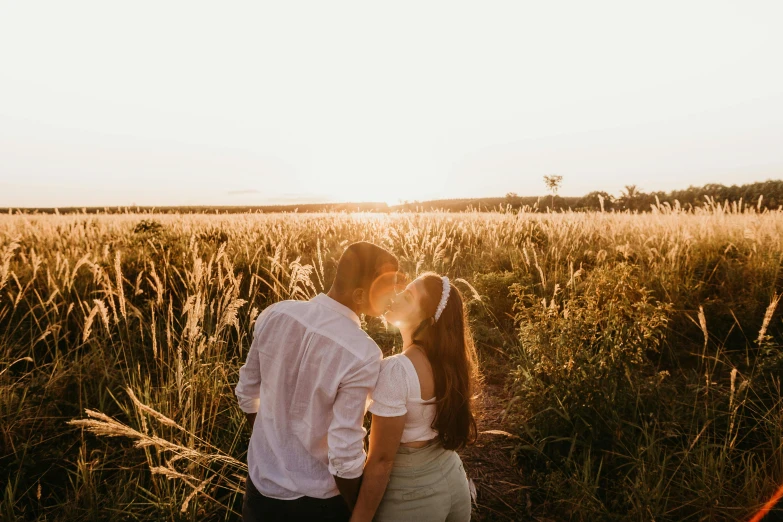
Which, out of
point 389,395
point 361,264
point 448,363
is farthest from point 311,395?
point 448,363

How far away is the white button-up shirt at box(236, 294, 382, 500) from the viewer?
1.67 metres

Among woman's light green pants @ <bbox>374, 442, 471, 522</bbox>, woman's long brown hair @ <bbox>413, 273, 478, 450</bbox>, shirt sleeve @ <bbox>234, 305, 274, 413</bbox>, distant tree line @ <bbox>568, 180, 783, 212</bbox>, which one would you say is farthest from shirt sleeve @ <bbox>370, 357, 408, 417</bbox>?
distant tree line @ <bbox>568, 180, 783, 212</bbox>

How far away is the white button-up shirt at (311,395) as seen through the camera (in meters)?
1.67

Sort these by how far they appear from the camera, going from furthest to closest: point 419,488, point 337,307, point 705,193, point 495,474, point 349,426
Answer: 1. point 705,193
2. point 495,474
3. point 419,488
4. point 337,307
5. point 349,426

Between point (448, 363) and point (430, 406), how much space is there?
0.21 metres

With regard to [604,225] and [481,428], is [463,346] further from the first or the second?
[604,225]

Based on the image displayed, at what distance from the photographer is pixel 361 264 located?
1.72 metres

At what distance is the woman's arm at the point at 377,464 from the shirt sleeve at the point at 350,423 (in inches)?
4.4

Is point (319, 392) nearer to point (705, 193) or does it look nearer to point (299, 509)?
point (299, 509)

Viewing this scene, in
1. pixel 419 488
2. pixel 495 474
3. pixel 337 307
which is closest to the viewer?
pixel 337 307

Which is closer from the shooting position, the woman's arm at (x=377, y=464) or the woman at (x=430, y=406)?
the woman's arm at (x=377, y=464)

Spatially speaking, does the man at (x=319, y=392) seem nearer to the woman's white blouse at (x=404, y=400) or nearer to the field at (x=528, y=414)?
the woman's white blouse at (x=404, y=400)

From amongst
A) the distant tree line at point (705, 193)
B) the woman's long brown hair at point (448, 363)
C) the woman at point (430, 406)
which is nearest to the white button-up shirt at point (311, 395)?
the woman at point (430, 406)

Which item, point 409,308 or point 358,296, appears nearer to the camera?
point 358,296
